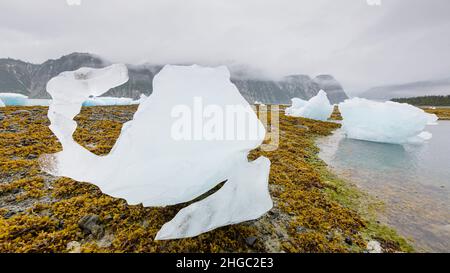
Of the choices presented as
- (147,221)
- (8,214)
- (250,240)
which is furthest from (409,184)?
(8,214)

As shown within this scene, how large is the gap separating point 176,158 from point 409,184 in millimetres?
6323

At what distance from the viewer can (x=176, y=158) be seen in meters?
2.87

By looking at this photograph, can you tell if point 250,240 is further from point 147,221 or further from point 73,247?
point 73,247

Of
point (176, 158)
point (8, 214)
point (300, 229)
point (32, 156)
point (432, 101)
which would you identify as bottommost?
point (300, 229)

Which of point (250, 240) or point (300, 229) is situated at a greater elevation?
point (250, 240)

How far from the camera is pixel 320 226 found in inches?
144

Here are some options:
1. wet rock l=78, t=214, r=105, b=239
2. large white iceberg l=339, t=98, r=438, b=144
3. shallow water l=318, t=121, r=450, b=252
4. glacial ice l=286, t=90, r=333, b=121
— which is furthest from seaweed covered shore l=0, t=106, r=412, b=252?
glacial ice l=286, t=90, r=333, b=121

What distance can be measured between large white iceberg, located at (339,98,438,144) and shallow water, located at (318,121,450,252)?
1.76 meters

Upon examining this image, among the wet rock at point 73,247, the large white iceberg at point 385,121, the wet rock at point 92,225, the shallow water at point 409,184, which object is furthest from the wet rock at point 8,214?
the large white iceberg at point 385,121

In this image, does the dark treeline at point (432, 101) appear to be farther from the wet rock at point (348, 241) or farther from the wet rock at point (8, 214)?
the wet rock at point (8, 214)

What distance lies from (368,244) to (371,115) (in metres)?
11.7

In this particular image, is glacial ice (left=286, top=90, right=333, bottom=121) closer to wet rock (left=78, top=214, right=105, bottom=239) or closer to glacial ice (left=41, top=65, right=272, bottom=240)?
glacial ice (left=41, top=65, right=272, bottom=240)
